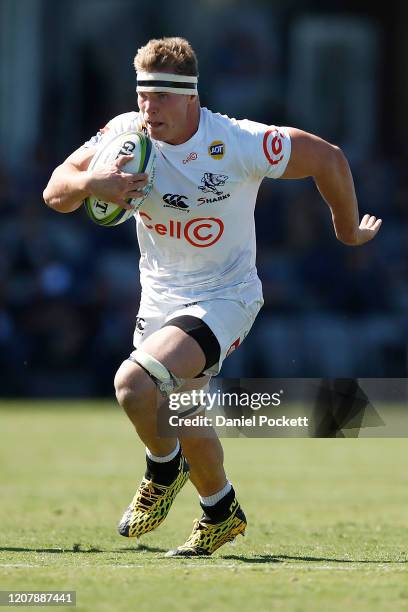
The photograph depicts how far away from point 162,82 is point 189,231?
772 mm

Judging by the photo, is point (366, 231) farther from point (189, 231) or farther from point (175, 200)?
point (175, 200)

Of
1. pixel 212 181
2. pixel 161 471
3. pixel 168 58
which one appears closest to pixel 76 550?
pixel 161 471

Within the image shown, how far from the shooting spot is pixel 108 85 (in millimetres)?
19938

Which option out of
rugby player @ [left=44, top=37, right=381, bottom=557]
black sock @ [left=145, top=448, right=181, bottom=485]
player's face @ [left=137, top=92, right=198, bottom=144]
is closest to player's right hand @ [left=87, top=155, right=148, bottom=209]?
rugby player @ [left=44, top=37, right=381, bottom=557]

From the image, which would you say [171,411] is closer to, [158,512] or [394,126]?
[158,512]

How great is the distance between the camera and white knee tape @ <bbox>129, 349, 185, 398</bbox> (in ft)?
21.1

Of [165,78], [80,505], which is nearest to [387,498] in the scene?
[80,505]

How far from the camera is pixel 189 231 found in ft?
22.3

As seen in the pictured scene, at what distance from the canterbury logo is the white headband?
512 mm

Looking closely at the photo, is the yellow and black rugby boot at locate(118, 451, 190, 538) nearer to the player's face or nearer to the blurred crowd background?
the player's face

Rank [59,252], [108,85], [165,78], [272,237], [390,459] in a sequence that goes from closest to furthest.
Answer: [165,78]
[390,459]
[59,252]
[272,237]
[108,85]

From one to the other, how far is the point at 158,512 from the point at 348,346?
979 centimetres

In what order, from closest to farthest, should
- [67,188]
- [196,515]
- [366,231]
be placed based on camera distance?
[67,188] < [366,231] < [196,515]

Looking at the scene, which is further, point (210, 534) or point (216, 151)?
point (210, 534)
